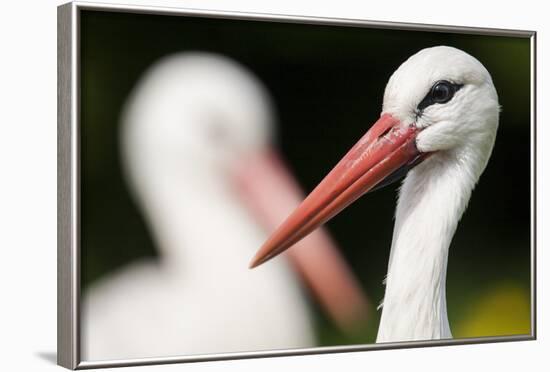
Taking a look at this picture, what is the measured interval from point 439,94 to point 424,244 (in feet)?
2.31

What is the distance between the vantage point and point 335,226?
5.52 metres

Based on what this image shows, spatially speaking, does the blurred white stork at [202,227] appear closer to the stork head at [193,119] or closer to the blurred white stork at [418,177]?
the stork head at [193,119]

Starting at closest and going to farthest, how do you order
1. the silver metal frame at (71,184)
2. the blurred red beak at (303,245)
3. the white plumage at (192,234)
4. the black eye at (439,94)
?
the silver metal frame at (71,184), the white plumage at (192,234), the black eye at (439,94), the blurred red beak at (303,245)

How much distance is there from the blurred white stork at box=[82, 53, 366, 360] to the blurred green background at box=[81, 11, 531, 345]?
0.08 m

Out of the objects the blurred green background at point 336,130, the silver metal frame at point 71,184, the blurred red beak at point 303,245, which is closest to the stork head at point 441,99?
the blurred green background at point 336,130

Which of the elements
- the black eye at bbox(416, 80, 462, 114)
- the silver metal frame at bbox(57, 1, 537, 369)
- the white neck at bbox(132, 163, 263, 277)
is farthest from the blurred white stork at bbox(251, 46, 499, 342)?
the silver metal frame at bbox(57, 1, 537, 369)

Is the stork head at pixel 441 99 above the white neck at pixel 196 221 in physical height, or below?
above

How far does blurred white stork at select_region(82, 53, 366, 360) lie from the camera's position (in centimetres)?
511

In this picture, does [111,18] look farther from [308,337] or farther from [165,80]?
[308,337]

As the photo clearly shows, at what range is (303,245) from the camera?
17.8 ft

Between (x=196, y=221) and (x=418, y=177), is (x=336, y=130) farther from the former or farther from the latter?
(x=196, y=221)

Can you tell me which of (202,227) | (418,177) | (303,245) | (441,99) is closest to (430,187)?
(418,177)

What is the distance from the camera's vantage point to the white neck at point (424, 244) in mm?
5211

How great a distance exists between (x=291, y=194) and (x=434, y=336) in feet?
3.18
